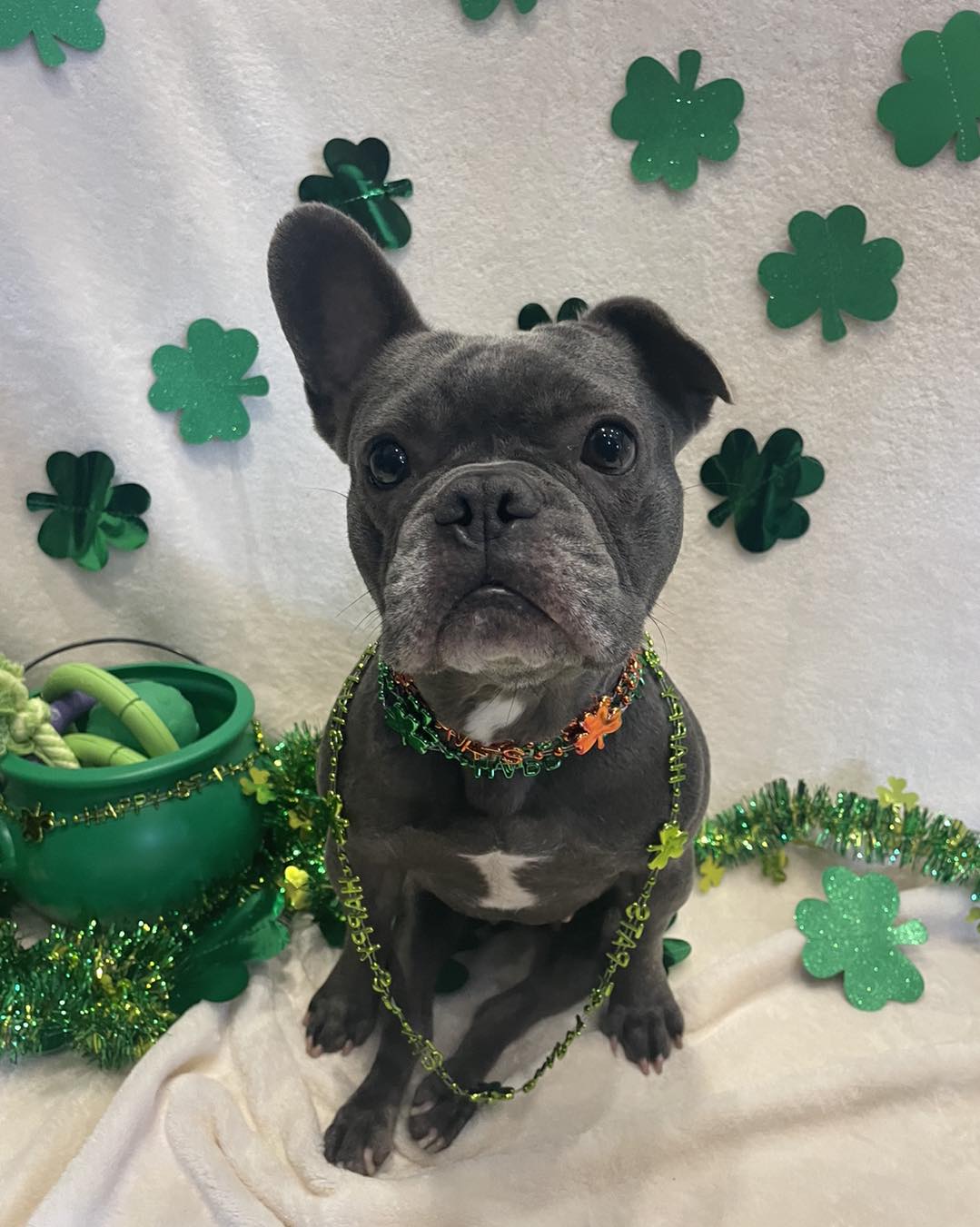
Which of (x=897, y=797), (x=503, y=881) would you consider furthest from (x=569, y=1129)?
(x=897, y=797)

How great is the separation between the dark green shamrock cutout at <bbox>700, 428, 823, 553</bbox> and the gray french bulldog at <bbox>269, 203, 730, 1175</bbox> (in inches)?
18.1

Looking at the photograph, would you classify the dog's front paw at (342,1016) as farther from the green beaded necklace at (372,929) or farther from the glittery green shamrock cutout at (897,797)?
the glittery green shamrock cutout at (897,797)

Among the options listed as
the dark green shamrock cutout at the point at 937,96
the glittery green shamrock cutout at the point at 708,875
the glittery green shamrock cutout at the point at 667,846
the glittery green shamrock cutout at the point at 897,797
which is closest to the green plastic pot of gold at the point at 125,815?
the glittery green shamrock cutout at the point at 667,846

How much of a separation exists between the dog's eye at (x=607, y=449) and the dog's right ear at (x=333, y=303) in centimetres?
35

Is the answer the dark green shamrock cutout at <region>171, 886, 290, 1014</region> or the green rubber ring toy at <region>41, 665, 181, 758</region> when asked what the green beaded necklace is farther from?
the green rubber ring toy at <region>41, 665, 181, 758</region>

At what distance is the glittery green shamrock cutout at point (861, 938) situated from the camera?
151 cm

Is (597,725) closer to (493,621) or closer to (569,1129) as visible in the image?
(493,621)

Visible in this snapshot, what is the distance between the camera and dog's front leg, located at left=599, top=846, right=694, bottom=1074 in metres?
1.34

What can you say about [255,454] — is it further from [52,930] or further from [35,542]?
[52,930]

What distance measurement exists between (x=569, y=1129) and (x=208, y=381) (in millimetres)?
1352

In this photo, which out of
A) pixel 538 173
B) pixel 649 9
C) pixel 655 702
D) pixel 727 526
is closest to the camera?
pixel 655 702

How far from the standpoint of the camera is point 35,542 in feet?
5.81

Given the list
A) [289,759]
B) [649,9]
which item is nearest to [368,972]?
[289,759]

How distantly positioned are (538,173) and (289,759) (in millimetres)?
1100
